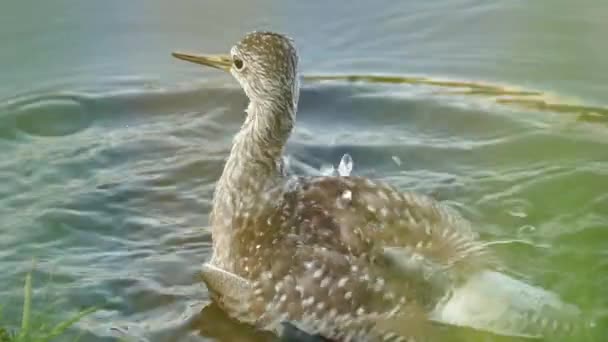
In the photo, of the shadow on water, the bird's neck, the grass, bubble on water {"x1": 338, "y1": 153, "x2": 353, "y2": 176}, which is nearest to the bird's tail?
the shadow on water

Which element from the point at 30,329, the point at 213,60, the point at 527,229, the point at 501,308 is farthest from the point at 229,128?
the point at 30,329

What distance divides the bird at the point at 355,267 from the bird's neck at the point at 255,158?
1 centimetres

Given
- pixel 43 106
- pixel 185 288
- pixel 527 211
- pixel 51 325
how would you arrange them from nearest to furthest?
1. pixel 51 325
2. pixel 185 288
3. pixel 527 211
4. pixel 43 106

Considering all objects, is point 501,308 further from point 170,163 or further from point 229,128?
point 229,128

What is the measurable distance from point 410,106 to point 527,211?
1.72 meters

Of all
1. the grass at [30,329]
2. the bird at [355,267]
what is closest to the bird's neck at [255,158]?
the bird at [355,267]

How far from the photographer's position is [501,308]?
6.95m

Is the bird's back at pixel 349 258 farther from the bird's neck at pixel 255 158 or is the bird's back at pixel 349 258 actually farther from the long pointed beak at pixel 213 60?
the long pointed beak at pixel 213 60

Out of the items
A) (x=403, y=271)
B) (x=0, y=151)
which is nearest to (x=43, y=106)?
(x=0, y=151)

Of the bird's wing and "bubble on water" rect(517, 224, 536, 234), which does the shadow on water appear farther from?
Answer: the bird's wing

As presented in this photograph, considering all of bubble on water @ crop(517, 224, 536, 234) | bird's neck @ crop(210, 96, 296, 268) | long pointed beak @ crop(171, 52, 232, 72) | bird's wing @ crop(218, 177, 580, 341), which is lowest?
bubble on water @ crop(517, 224, 536, 234)

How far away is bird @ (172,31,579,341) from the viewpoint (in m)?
7.03

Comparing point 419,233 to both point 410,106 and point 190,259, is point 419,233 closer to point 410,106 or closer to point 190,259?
point 190,259

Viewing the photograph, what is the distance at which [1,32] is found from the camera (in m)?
10.1
